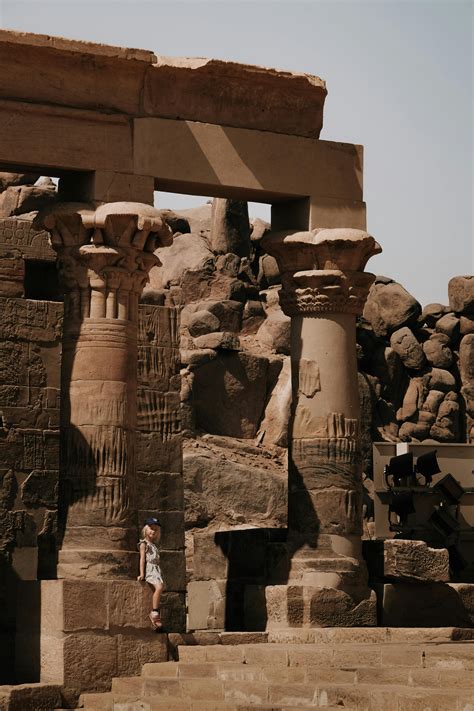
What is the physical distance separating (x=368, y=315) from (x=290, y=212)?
87.6 feet

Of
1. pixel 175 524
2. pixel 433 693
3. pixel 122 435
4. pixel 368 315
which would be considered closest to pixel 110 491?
pixel 122 435

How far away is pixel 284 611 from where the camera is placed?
18.9 metres

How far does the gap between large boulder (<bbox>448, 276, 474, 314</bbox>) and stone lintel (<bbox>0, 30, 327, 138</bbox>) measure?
2756 centimetres

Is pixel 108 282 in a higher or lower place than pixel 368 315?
lower

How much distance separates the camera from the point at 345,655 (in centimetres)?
1594

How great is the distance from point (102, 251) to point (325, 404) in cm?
348

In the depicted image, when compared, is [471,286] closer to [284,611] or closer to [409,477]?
[409,477]

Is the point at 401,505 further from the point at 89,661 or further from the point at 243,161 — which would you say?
the point at 89,661

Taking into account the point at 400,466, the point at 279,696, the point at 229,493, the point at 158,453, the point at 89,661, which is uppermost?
the point at 158,453

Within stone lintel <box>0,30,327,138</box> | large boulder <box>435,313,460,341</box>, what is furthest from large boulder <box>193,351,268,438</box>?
stone lintel <box>0,30,327,138</box>

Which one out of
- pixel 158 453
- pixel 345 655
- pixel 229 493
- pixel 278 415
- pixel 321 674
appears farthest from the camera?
pixel 278 415

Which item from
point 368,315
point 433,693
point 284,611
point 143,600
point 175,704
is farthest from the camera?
point 368,315

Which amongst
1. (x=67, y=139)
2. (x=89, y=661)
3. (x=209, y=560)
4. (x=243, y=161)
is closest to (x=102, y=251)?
(x=67, y=139)

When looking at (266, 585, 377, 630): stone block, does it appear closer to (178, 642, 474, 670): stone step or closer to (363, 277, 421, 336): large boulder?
(178, 642, 474, 670): stone step
